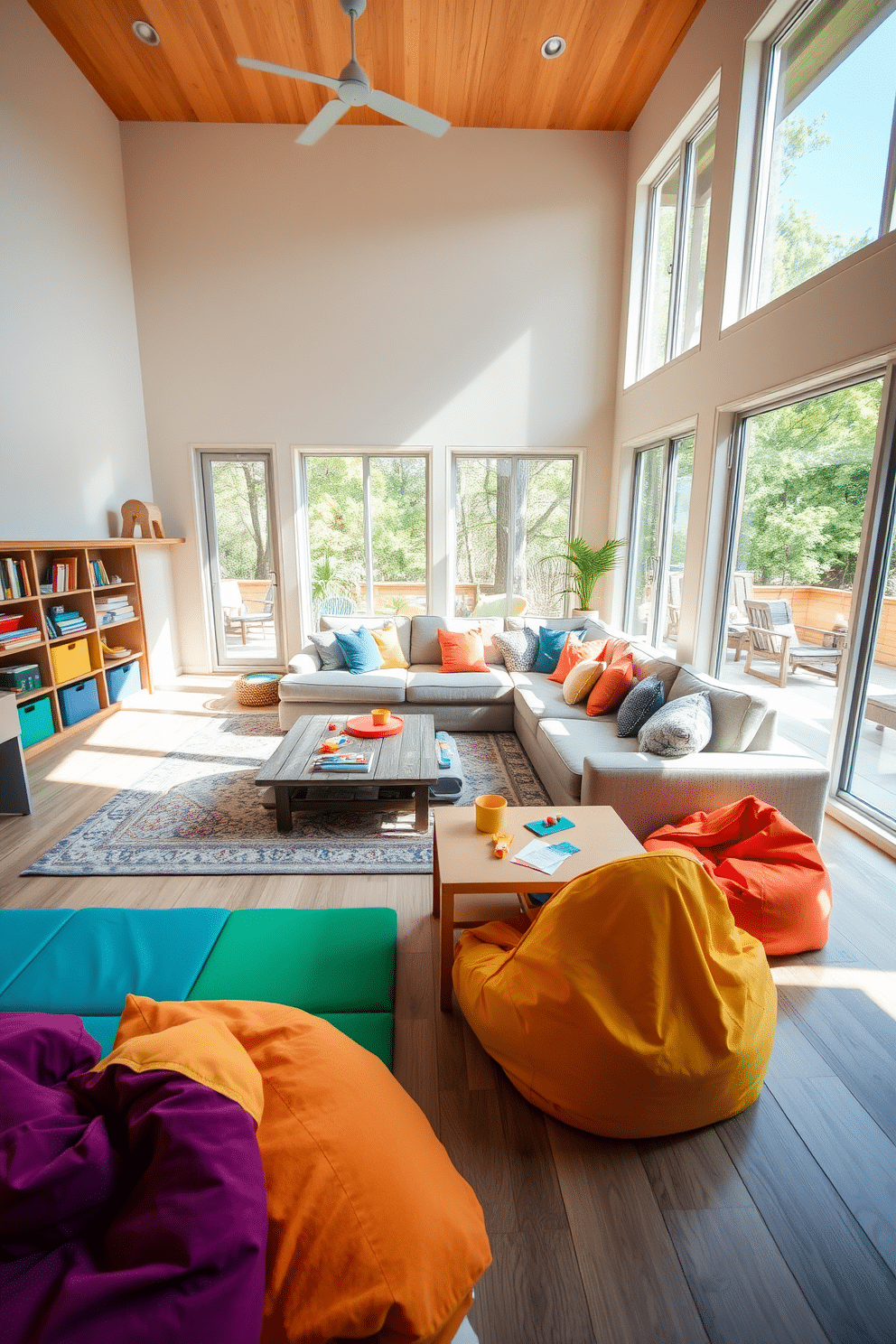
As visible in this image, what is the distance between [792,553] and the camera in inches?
147

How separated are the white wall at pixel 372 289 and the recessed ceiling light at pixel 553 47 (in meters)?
0.83

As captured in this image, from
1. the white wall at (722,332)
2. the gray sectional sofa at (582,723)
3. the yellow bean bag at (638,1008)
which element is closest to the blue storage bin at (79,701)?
the gray sectional sofa at (582,723)

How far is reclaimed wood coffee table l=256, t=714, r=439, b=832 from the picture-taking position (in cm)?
321

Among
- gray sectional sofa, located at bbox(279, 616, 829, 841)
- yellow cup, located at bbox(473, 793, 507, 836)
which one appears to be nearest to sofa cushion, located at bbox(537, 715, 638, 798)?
gray sectional sofa, located at bbox(279, 616, 829, 841)

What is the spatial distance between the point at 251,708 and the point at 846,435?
14.9 ft

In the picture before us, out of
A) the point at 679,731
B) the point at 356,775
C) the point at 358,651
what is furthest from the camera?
the point at 358,651

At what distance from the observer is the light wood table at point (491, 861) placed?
2.04 m

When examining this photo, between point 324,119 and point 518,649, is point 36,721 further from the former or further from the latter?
point 324,119

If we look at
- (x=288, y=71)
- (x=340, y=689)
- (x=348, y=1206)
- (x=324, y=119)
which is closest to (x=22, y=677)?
(x=340, y=689)

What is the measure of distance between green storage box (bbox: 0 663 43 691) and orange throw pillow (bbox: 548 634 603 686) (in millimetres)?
3603

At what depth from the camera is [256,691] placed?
5520 millimetres

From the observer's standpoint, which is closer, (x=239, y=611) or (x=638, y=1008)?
(x=638, y=1008)

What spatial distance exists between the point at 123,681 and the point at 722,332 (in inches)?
206

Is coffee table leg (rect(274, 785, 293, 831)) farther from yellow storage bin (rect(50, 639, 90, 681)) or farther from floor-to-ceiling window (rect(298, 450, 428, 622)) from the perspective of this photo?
floor-to-ceiling window (rect(298, 450, 428, 622))
